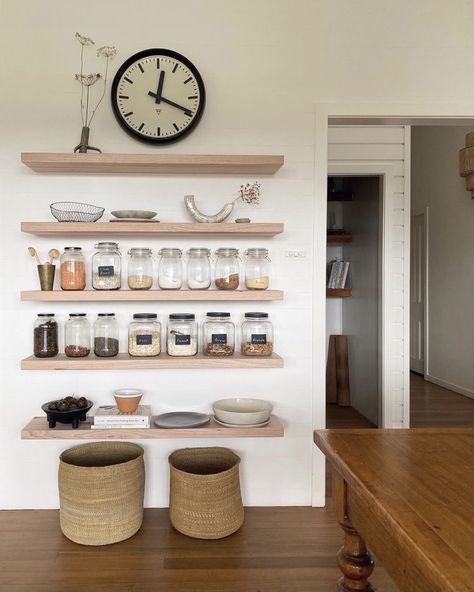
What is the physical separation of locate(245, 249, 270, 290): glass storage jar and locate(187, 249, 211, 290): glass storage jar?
0.70ft

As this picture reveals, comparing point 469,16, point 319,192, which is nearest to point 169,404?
point 319,192

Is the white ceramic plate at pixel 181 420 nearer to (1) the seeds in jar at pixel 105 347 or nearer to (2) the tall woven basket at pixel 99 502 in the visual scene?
(2) the tall woven basket at pixel 99 502

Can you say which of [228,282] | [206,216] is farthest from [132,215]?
[228,282]

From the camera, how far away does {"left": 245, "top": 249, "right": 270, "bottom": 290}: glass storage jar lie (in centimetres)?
282

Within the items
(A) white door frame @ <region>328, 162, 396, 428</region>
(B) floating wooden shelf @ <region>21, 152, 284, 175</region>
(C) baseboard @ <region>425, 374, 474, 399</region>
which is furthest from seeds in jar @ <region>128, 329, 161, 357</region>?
(C) baseboard @ <region>425, 374, 474, 399</region>

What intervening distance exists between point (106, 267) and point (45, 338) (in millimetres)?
494

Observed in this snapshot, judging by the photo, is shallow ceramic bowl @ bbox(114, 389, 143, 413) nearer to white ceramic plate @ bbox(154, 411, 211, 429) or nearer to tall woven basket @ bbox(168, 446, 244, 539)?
white ceramic plate @ bbox(154, 411, 211, 429)

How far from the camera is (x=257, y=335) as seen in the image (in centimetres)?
282

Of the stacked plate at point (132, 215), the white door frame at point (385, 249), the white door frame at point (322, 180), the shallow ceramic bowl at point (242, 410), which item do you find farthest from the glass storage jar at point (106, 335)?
the white door frame at point (385, 249)

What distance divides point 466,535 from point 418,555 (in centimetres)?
12

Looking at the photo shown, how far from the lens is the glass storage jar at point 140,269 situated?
278 cm

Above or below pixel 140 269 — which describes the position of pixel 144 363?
below

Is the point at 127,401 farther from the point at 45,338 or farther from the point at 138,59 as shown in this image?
the point at 138,59

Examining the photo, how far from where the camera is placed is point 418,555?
0.93 meters
